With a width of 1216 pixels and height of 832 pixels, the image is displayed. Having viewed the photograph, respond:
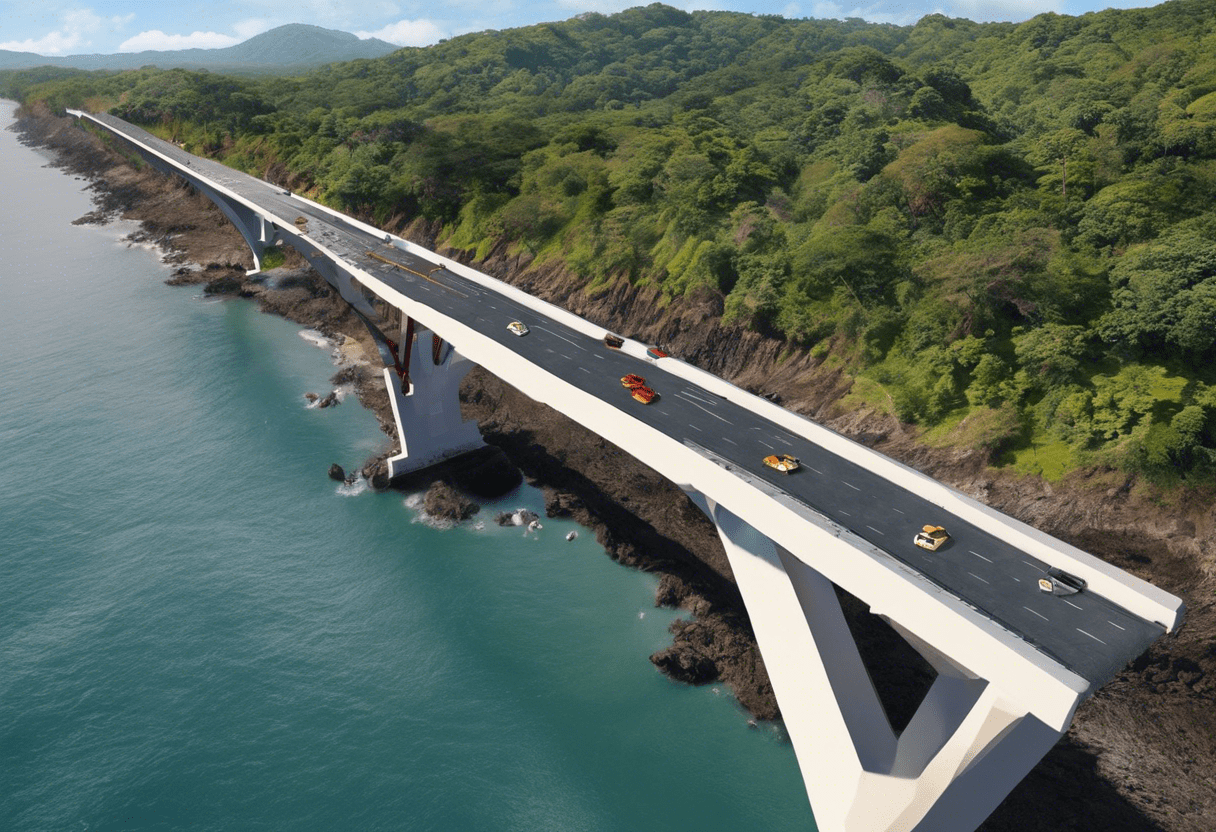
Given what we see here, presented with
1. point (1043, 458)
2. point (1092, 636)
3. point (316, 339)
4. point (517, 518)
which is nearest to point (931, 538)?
point (1092, 636)

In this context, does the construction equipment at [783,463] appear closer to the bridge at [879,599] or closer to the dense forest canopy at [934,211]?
the bridge at [879,599]

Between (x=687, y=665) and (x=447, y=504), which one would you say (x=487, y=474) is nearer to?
(x=447, y=504)

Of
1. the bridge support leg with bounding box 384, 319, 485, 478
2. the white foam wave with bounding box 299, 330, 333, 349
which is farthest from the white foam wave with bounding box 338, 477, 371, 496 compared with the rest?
the white foam wave with bounding box 299, 330, 333, 349

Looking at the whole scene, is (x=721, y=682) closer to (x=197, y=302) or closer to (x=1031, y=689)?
(x=1031, y=689)

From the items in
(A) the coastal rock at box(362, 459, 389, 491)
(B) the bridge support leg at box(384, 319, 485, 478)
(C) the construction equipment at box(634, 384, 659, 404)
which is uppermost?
(C) the construction equipment at box(634, 384, 659, 404)

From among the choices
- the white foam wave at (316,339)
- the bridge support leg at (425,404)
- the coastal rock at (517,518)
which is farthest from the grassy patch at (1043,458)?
the white foam wave at (316,339)

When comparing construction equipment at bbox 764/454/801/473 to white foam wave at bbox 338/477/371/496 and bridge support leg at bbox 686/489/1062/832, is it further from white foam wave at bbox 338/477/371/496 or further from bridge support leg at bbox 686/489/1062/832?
white foam wave at bbox 338/477/371/496
